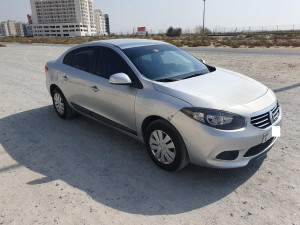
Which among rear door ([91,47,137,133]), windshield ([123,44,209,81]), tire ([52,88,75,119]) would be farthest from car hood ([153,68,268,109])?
tire ([52,88,75,119])

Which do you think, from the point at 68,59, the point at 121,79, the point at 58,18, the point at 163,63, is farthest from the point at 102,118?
the point at 58,18

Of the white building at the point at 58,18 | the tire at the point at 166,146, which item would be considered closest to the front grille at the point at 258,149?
the tire at the point at 166,146

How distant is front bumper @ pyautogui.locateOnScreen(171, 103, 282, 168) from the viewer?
2857 millimetres

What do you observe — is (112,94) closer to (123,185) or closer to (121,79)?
(121,79)

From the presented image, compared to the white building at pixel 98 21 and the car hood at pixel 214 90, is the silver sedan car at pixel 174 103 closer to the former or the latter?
the car hood at pixel 214 90

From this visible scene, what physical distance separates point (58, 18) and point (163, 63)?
479ft

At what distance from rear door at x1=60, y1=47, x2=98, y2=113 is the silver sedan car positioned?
0.02 metres

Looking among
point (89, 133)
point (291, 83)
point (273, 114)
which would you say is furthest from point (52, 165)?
point (291, 83)

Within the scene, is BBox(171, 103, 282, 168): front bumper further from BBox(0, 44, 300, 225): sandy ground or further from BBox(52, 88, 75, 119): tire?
BBox(52, 88, 75, 119): tire

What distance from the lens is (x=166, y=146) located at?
131 inches

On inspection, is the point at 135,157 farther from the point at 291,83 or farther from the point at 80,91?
the point at 291,83

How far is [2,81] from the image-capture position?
9547 mm

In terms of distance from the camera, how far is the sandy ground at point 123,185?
106 inches

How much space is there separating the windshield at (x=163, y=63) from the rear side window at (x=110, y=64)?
141 millimetres
